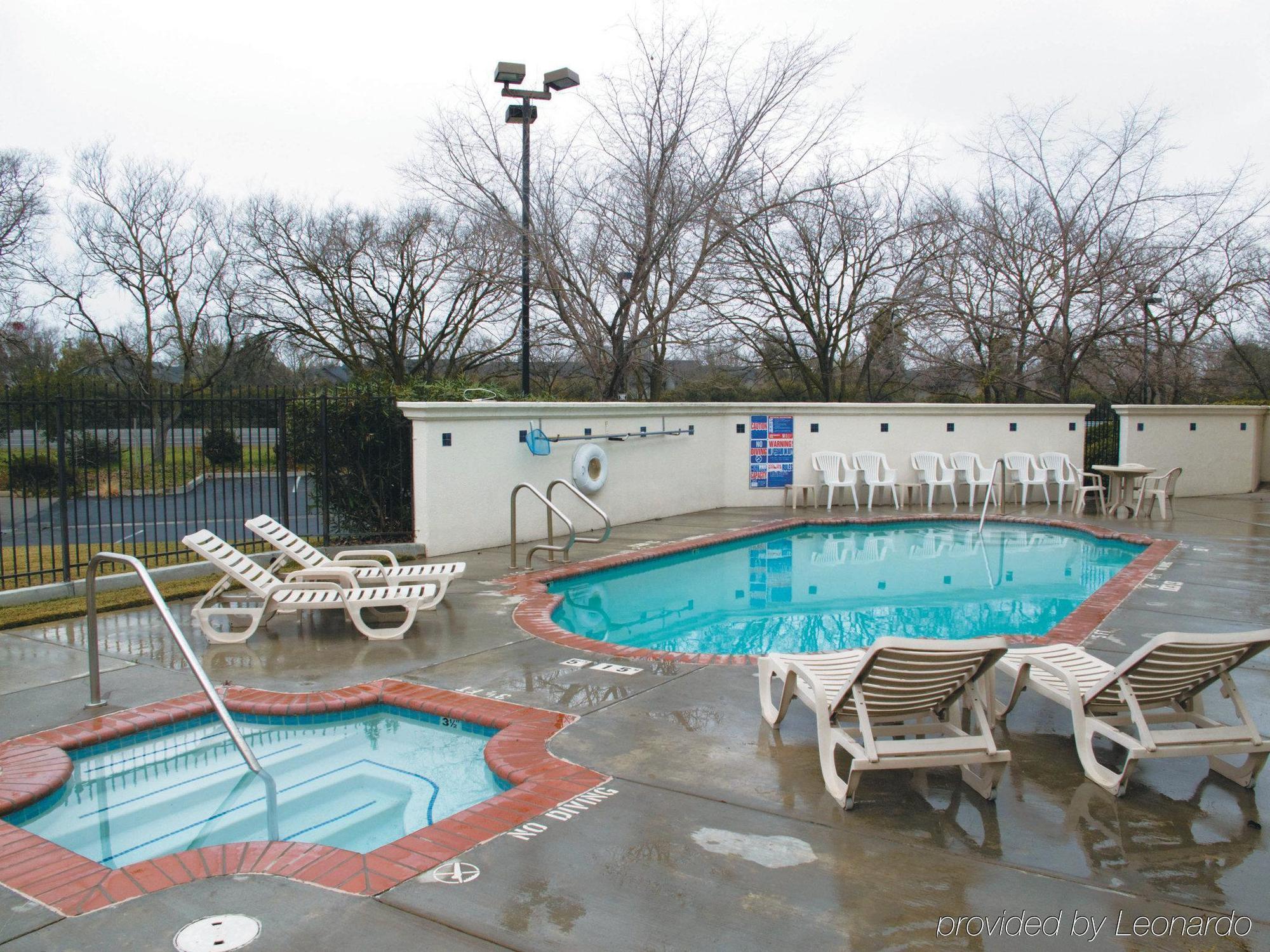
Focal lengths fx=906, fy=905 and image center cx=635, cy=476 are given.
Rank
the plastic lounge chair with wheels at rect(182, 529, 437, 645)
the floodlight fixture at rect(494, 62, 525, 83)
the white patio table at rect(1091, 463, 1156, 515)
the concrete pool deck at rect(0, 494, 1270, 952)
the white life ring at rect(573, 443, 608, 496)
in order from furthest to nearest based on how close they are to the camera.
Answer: the white patio table at rect(1091, 463, 1156, 515) < the floodlight fixture at rect(494, 62, 525, 83) < the white life ring at rect(573, 443, 608, 496) < the plastic lounge chair with wheels at rect(182, 529, 437, 645) < the concrete pool deck at rect(0, 494, 1270, 952)

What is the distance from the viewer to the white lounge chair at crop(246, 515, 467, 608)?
748 centimetres

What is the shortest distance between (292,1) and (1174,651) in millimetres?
12455

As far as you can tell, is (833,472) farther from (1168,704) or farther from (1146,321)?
(1168,704)

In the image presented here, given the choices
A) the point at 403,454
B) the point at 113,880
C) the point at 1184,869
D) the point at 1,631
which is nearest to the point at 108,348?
the point at 403,454

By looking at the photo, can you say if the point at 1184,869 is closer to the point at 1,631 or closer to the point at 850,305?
the point at 1,631

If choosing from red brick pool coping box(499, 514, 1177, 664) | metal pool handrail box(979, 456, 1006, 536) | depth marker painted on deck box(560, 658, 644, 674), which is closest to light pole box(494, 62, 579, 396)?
red brick pool coping box(499, 514, 1177, 664)

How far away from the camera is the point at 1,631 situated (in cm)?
673

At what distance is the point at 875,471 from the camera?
52.1 ft

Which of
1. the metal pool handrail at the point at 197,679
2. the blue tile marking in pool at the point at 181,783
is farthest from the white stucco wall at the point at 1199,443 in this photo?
the metal pool handrail at the point at 197,679

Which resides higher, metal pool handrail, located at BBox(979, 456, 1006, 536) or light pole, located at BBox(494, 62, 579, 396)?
light pole, located at BBox(494, 62, 579, 396)

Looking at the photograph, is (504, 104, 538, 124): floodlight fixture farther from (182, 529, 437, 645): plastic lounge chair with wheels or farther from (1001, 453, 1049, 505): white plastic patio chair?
(1001, 453, 1049, 505): white plastic patio chair

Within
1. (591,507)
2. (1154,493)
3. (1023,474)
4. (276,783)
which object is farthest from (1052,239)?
(276,783)

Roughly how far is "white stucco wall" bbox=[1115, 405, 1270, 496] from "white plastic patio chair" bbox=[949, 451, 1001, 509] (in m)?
2.73

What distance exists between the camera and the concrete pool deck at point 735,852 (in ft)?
9.14
